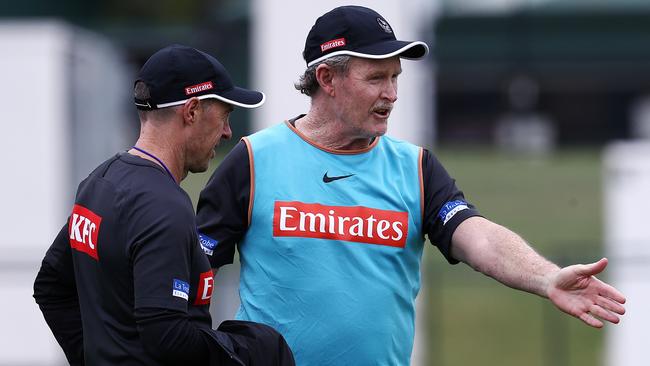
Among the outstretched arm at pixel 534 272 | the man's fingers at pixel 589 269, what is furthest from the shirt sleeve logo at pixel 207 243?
the man's fingers at pixel 589 269

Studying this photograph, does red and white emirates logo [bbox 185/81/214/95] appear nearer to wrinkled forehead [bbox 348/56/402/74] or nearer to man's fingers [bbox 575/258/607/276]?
wrinkled forehead [bbox 348/56/402/74]

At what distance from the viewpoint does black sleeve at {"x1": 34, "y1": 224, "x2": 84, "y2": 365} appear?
13.9ft

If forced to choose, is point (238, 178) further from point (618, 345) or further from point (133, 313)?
point (618, 345)

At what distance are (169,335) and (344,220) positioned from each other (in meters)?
1.04

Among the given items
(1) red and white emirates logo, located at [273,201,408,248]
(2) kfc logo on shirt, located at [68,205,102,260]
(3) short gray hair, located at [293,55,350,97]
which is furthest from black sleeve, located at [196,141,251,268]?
(2) kfc logo on shirt, located at [68,205,102,260]

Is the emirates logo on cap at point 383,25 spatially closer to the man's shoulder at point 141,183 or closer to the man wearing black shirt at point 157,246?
the man wearing black shirt at point 157,246

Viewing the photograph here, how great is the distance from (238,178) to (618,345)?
653 cm

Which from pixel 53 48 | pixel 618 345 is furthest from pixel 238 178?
pixel 53 48

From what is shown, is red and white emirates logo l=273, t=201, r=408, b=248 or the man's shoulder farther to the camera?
red and white emirates logo l=273, t=201, r=408, b=248

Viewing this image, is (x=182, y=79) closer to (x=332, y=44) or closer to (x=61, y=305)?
(x=332, y=44)

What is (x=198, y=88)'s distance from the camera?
4.00 m

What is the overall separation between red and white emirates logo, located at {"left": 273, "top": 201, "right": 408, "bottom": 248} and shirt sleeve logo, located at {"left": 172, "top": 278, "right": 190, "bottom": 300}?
0.84 meters

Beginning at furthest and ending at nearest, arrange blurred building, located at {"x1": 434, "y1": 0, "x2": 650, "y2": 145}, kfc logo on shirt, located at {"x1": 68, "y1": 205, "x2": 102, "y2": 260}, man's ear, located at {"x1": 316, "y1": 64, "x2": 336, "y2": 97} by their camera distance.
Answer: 1. blurred building, located at {"x1": 434, "y1": 0, "x2": 650, "y2": 145}
2. man's ear, located at {"x1": 316, "y1": 64, "x2": 336, "y2": 97}
3. kfc logo on shirt, located at {"x1": 68, "y1": 205, "x2": 102, "y2": 260}

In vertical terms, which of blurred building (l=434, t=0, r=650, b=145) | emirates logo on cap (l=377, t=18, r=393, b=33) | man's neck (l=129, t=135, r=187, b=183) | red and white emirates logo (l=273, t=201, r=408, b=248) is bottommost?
blurred building (l=434, t=0, r=650, b=145)
